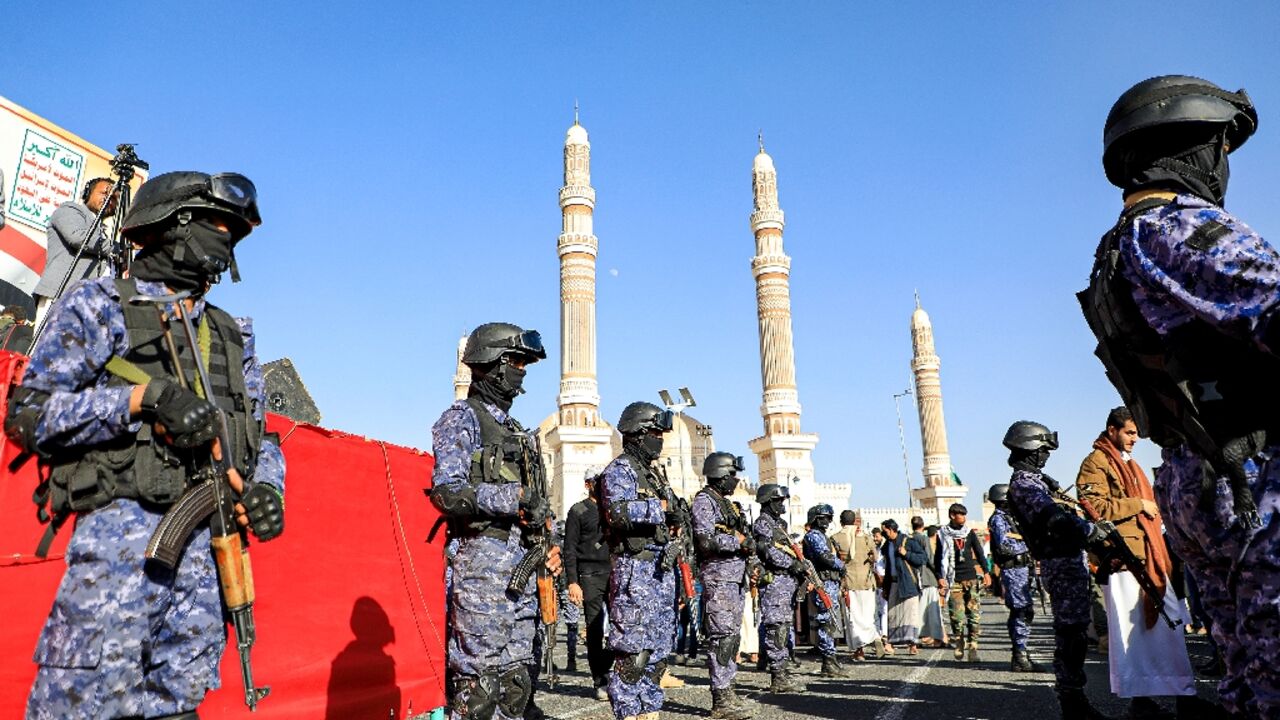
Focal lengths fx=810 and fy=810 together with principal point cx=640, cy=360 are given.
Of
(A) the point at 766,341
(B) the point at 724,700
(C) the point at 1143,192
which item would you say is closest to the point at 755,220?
(A) the point at 766,341

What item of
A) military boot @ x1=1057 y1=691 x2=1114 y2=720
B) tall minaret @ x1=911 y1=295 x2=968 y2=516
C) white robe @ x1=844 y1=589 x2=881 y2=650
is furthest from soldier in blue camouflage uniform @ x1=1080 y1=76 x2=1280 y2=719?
tall minaret @ x1=911 y1=295 x2=968 y2=516

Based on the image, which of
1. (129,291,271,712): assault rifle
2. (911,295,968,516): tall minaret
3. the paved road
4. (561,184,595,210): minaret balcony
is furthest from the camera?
(911,295,968,516): tall minaret

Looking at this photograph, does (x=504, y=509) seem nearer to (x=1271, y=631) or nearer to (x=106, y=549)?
(x=106, y=549)

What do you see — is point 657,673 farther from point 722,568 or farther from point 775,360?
point 775,360

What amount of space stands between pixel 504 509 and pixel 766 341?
26.6 metres

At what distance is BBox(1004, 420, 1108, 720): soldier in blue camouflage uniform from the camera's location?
4.24 metres

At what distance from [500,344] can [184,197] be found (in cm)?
170

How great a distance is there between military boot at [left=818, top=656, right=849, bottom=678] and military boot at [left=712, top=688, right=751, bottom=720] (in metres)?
2.44

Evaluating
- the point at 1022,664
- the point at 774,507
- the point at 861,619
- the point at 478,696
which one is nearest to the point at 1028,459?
the point at 1022,664

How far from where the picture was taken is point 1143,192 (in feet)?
7.09

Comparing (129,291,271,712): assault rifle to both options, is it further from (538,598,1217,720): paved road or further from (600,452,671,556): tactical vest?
(538,598,1217,720): paved road

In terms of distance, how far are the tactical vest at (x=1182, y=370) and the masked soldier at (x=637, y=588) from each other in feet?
9.72

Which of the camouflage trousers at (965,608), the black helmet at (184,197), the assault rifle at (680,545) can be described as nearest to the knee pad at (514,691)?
the assault rifle at (680,545)

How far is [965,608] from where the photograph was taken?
8.20 metres
